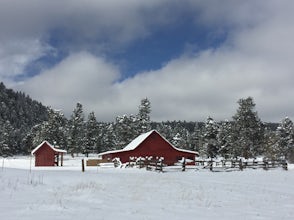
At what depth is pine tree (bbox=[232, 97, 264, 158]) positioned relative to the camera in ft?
234

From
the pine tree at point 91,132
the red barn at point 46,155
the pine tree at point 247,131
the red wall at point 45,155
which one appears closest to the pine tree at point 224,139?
the pine tree at point 247,131

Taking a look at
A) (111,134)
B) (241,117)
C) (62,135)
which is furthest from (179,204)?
(111,134)

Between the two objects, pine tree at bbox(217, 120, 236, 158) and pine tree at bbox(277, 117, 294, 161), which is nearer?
pine tree at bbox(217, 120, 236, 158)

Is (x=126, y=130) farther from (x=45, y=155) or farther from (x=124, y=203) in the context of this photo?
(x=124, y=203)

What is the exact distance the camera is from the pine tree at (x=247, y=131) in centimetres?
7138

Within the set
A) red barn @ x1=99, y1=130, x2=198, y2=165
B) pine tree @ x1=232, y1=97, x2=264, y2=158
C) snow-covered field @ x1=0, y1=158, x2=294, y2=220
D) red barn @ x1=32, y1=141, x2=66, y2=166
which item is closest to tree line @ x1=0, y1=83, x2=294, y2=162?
pine tree @ x1=232, y1=97, x2=264, y2=158

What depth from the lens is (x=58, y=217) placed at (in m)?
10.4

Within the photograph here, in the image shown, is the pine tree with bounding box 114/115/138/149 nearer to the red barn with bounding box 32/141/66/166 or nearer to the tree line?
the tree line

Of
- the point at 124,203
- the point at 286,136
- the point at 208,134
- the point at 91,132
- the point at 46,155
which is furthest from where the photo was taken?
the point at 91,132

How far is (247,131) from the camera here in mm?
71875

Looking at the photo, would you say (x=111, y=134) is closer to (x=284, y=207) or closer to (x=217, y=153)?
(x=217, y=153)

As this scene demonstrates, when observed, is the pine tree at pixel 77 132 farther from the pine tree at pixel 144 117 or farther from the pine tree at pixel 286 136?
the pine tree at pixel 286 136

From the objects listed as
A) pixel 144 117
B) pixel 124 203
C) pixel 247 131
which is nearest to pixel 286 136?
pixel 247 131

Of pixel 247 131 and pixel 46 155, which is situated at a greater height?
pixel 247 131
